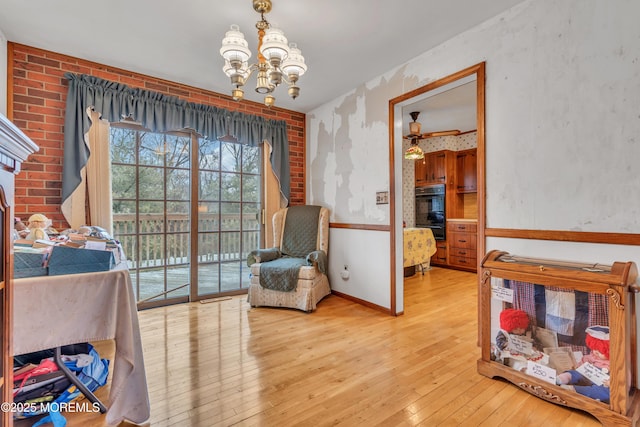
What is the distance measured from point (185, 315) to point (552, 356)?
3067 mm

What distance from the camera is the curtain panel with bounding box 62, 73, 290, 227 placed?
8.83 feet

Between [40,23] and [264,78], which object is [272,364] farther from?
[40,23]

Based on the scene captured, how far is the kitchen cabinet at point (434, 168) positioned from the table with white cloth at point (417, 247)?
4.35 feet

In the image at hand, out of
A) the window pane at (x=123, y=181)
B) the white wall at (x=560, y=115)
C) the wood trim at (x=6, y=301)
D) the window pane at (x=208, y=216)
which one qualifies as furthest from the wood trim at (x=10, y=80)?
the white wall at (x=560, y=115)

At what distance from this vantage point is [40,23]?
89.2 inches

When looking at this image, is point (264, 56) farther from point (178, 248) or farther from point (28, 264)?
point (178, 248)

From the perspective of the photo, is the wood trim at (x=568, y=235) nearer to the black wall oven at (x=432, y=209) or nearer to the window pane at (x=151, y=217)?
the window pane at (x=151, y=217)

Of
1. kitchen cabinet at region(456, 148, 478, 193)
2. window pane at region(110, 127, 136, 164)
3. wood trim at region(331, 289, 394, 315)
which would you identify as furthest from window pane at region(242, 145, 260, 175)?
kitchen cabinet at region(456, 148, 478, 193)

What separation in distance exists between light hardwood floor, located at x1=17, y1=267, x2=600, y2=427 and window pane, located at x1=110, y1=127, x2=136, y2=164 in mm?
1663

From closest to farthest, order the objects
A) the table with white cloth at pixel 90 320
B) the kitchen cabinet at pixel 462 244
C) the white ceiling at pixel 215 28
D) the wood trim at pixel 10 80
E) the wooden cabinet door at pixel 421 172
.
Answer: the table with white cloth at pixel 90 320 < the white ceiling at pixel 215 28 < the wood trim at pixel 10 80 < the kitchen cabinet at pixel 462 244 < the wooden cabinet door at pixel 421 172

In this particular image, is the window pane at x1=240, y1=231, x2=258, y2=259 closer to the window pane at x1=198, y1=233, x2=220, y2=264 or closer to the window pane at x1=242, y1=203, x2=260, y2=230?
the window pane at x1=242, y1=203, x2=260, y2=230

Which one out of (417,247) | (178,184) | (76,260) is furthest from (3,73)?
(417,247)

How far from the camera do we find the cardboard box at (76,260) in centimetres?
129

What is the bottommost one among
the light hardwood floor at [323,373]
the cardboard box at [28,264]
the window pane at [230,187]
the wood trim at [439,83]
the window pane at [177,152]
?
the light hardwood floor at [323,373]
